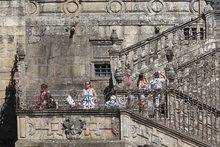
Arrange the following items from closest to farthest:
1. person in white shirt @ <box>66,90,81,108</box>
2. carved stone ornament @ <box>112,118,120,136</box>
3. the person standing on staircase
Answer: carved stone ornament @ <box>112,118,120,136</box>, the person standing on staircase, person in white shirt @ <box>66,90,81,108</box>

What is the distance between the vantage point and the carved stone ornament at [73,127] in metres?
33.5

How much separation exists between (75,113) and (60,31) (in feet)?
18.4

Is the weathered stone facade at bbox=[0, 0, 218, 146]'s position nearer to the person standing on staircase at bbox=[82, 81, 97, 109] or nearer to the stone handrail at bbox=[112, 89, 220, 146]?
the person standing on staircase at bbox=[82, 81, 97, 109]

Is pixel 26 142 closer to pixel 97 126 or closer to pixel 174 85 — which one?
pixel 97 126

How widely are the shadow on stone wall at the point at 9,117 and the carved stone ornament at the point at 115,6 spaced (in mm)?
3423

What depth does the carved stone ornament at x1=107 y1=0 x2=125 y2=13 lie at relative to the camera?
38.9 metres

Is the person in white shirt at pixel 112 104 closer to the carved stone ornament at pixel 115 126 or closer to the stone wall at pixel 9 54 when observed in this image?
the carved stone ornament at pixel 115 126

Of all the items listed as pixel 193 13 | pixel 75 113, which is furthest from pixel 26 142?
pixel 193 13

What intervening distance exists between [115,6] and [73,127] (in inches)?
261

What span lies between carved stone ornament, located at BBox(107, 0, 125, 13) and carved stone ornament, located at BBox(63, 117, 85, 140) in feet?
20.6

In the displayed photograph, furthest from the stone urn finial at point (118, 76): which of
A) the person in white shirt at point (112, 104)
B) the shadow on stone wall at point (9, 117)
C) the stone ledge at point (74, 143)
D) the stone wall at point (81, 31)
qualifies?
the shadow on stone wall at point (9, 117)

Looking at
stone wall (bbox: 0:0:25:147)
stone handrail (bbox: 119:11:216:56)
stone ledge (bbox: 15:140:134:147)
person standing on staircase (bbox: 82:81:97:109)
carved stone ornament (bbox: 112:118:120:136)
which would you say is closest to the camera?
stone ledge (bbox: 15:140:134:147)

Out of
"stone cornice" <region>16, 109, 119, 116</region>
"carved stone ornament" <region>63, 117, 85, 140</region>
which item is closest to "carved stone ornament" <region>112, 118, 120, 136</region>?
"stone cornice" <region>16, 109, 119, 116</region>

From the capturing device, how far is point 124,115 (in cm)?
3319
